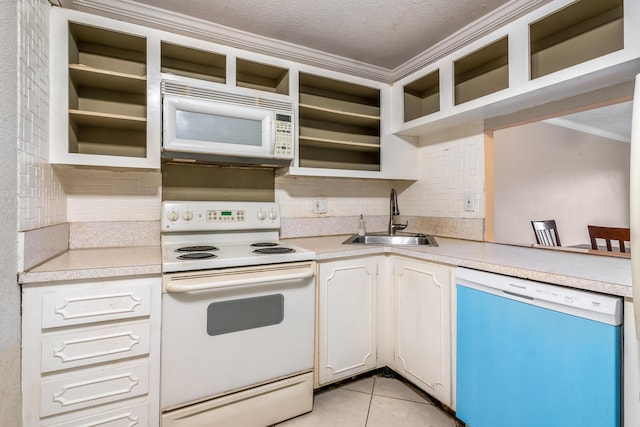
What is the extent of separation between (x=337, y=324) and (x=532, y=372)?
3.08 feet

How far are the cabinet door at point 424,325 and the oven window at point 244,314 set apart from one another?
0.74m

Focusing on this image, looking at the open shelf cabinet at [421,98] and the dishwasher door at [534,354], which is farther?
the open shelf cabinet at [421,98]

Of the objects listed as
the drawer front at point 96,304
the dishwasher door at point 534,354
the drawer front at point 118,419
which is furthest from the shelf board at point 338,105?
the drawer front at point 118,419

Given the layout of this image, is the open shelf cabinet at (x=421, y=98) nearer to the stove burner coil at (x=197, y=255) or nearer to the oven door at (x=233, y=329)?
the oven door at (x=233, y=329)

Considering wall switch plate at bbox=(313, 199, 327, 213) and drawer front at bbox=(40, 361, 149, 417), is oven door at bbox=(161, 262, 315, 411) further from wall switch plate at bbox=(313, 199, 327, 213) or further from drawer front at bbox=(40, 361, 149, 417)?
wall switch plate at bbox=(313, 199, 327, 213)

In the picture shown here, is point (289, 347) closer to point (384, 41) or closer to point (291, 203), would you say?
point (291, 203)

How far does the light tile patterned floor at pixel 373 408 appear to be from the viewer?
1.63 m

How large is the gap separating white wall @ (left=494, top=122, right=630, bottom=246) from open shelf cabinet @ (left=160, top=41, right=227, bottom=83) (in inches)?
120

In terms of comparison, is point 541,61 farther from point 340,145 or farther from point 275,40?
point 275,40

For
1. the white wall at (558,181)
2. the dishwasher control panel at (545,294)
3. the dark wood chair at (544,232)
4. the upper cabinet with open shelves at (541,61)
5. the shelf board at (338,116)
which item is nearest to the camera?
the dishwasher control panel at (545,294)

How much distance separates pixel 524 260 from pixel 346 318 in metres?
0.97

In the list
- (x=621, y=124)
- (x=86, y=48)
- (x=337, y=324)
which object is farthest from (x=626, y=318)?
(x=621, y=124)

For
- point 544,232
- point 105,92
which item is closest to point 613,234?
point 544,232

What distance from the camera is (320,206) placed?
246cm
